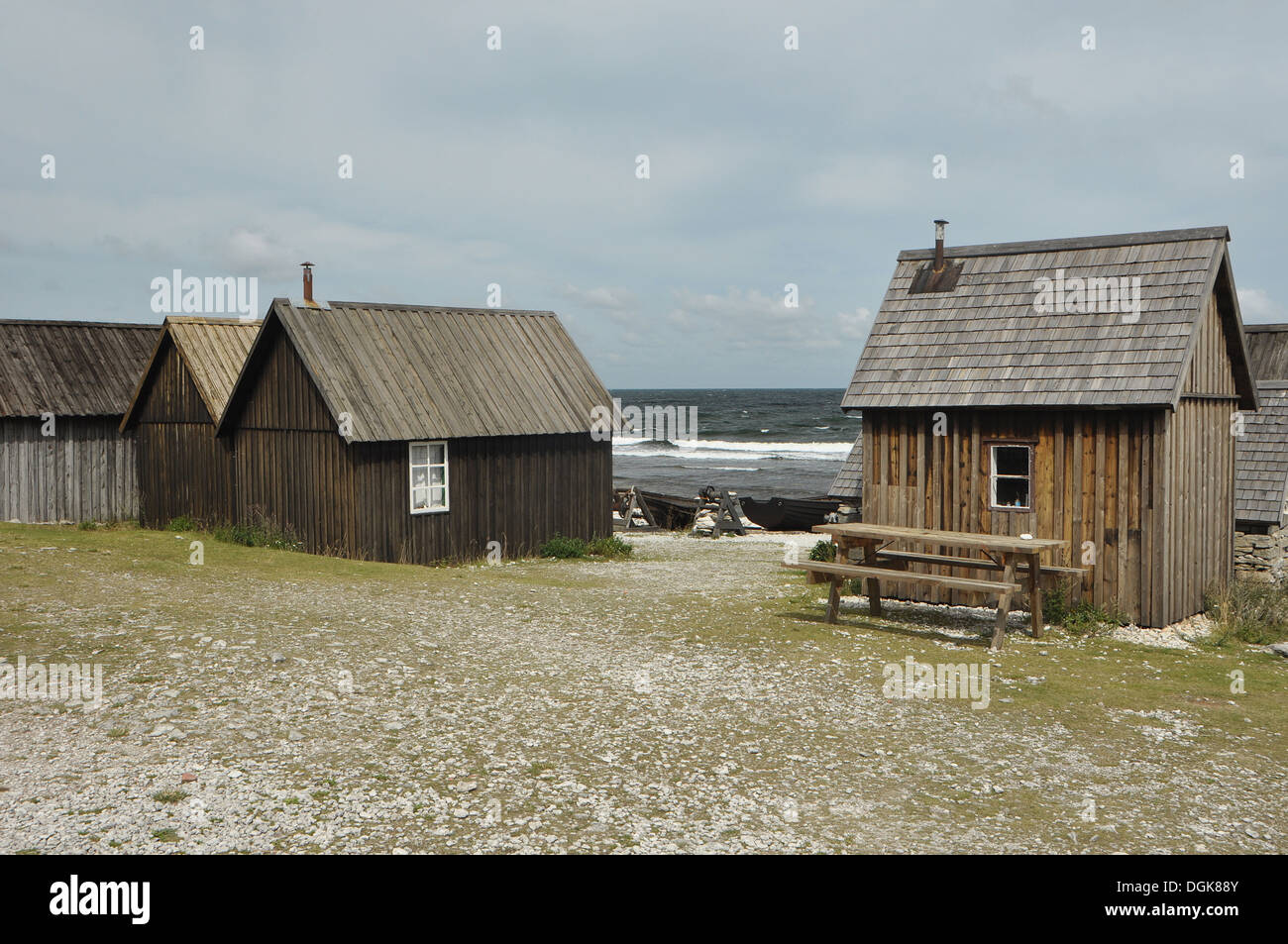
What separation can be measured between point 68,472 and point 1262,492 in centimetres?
2665

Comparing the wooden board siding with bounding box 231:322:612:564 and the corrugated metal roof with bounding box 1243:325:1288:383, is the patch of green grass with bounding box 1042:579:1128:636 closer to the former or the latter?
the wooden board siding with bounding box 231:322:612:564

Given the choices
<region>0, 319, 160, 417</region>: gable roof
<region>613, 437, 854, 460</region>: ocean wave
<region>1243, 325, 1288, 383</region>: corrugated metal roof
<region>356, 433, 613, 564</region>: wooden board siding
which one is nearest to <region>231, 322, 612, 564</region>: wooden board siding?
<region>356, 433, 613, 564</region>: wooden board siding

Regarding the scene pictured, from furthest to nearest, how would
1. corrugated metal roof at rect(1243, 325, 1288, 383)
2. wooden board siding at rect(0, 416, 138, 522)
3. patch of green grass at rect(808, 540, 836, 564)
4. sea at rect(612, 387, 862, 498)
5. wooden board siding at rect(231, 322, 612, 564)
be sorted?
1. sea at rect(612, 387, 862, 498)
2. corrugated metal roof at rect(1243, 325, 1288, 383)
3. wooden board siding at rect(0, 416, 138, 522)
4. patch of green grass at rect(808, 540, 836, 564)
5. wooden board siding at rect(231, 322, 612, 564)

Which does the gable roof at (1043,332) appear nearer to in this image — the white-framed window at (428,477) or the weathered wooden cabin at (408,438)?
the weathered wooden cabin at (408,438)

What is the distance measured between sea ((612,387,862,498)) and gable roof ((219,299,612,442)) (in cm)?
1738

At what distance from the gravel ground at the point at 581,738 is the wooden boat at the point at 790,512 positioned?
730 inches

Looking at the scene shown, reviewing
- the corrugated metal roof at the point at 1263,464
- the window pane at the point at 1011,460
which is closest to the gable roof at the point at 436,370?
the window pane at the point at 1011,460

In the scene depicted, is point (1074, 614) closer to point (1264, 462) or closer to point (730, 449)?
point (1264, 462)

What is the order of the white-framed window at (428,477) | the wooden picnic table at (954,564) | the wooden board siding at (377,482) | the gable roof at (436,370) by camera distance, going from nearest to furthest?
the wooden picnic table at (954,564) < the wooden board siding at (377,482) < the gable roof at (436,370) < the white-framed window at (428,477)

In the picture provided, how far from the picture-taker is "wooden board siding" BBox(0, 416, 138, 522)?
2614 centimetres

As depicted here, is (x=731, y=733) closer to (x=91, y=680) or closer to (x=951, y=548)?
(x=91, y=680)

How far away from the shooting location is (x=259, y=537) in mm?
22375

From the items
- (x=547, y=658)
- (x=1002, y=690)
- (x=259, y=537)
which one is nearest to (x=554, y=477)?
(x=259, y=537)

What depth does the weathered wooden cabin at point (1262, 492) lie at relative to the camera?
19.0 metres
